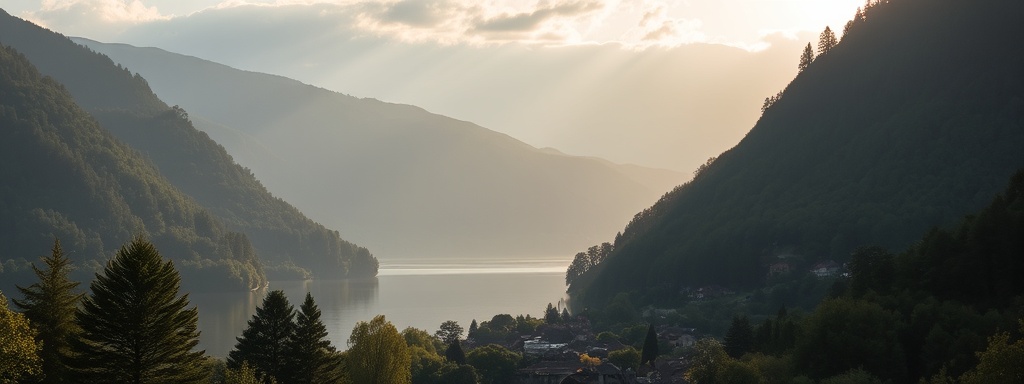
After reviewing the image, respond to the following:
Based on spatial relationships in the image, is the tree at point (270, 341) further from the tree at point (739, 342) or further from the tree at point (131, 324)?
the tree at point (739, 342)

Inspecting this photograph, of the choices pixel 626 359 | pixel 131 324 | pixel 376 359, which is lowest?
pixel 626 359

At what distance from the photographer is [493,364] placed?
101562mm

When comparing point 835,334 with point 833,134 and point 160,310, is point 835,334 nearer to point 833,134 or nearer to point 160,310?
point 160,310

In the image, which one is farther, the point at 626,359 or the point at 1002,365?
the point at 626,359

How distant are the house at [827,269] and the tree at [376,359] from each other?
7854 centimetres

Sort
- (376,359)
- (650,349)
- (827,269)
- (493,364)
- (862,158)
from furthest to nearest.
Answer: (862,158) < (827,269) < (650,349) < (493,364) < (376,359)

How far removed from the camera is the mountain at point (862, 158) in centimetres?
14800

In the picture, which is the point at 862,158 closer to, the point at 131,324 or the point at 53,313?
the point at 53,313

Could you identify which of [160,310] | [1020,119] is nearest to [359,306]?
[1020,119]

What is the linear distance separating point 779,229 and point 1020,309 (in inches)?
3501

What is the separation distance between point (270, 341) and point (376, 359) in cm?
1390

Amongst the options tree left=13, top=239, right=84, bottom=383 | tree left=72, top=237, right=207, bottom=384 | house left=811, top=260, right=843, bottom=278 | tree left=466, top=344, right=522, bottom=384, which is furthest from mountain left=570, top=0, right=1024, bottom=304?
tree left=13, top=239, right=84, bottom=383

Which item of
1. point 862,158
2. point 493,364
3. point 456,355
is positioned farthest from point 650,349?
point 862,158

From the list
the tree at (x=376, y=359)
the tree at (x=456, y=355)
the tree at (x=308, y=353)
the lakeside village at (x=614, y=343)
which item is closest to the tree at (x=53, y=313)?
the tree at (x=308, y=353)
